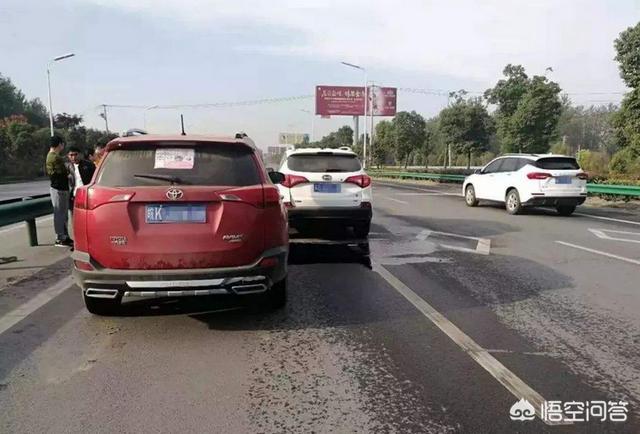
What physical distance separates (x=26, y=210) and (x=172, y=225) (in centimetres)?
555

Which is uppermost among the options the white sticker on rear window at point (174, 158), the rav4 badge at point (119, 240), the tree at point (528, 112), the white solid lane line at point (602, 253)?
the tree at point (528, 112)

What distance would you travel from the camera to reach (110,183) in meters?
4.73

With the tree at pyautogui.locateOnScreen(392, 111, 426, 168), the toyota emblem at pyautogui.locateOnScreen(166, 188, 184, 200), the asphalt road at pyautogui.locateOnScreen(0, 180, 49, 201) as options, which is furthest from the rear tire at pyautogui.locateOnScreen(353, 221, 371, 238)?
the tree at pyautogui.locateOnScreen(392, 111, 426, 168)

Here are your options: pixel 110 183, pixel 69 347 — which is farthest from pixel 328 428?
pixel 110 183

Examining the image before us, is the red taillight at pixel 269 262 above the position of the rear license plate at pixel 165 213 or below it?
below

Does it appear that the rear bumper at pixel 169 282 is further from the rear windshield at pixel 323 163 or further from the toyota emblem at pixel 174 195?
the rear windshield at pixel 323 163

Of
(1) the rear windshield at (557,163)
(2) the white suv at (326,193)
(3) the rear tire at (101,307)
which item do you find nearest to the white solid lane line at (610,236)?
(1) the rear windshield at (557,163)

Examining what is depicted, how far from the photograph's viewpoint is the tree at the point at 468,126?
41.9 m

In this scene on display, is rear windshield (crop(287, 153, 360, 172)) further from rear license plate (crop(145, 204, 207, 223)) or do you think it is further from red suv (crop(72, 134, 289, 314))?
rear license plate (crop(145, 204, 207, 223))

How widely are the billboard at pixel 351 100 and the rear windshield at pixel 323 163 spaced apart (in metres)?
53.2

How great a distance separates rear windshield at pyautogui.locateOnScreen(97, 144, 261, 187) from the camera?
187 inches

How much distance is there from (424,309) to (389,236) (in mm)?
5211

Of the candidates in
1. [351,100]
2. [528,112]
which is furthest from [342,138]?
[528,112]

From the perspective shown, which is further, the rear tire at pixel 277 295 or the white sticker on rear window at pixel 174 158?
the rear tire at pixel 277 295
